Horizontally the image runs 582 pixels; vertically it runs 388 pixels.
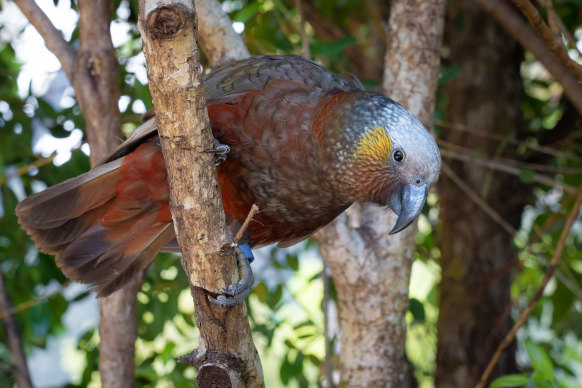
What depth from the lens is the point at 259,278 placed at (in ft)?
9.68

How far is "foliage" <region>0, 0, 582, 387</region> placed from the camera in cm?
237

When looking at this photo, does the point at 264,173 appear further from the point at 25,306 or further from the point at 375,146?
the point at 25,306

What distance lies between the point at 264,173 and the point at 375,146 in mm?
359

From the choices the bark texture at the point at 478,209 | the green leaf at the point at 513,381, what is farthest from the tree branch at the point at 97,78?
the bark texture at the point at 478,209

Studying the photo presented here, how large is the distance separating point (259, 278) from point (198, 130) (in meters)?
1.68

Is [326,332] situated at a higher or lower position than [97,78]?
lower

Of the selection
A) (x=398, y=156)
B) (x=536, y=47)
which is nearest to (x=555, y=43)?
(x=536, y=47)

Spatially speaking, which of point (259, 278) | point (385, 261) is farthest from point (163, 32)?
point (259, 278)

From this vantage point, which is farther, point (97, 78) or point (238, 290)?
point (97, 78)

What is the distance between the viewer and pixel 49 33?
211 cm

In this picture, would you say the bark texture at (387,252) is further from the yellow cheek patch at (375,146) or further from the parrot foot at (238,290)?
the parrot foot at (238,290)

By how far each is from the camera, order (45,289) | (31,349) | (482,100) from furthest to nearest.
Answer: (482,100) < (31,349) < (45,289)

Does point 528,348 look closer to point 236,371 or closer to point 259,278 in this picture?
point 236,371

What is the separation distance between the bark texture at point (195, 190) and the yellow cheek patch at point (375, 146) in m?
0.47
